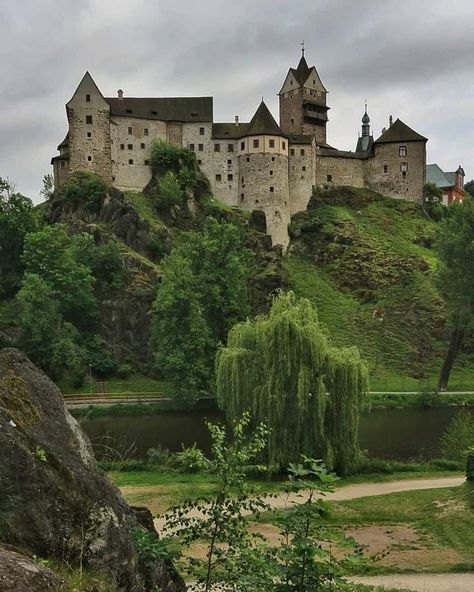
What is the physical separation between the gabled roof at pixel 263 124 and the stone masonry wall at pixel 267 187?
2.49 m

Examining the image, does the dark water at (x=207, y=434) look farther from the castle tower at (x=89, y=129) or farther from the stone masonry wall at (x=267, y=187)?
the castle tower at (x=89, y=129)

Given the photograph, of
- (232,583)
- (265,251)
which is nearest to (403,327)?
(265,251)

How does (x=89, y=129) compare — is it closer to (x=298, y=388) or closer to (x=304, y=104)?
(x=304, y=104)

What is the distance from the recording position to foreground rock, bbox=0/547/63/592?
429 centimetres

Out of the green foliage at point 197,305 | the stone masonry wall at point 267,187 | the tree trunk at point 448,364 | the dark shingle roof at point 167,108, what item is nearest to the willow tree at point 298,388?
the green foliage at point 197,305

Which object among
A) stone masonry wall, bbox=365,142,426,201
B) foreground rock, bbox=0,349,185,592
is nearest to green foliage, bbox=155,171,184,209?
stone masonry wall, bbox=365,142,426,201

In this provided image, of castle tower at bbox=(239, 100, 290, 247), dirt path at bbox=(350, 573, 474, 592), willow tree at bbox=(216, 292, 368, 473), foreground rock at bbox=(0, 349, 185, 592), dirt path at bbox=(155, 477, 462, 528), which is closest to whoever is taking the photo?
foreground rock at bbox=(0, 349, 185, 592)

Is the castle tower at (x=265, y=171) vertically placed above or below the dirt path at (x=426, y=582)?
above

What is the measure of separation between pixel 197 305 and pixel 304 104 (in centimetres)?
4049

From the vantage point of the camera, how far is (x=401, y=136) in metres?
77.7

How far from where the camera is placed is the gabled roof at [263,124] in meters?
70.8

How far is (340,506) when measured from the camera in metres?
19.5

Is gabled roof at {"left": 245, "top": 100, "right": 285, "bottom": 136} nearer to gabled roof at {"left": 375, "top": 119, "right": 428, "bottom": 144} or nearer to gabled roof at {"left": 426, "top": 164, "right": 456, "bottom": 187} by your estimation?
gabled roof at {"left": 375, "top": 119, "right": 428, "bottom": 144}

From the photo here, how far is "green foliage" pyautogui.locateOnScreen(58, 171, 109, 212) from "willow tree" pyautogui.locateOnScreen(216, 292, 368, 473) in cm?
4282
